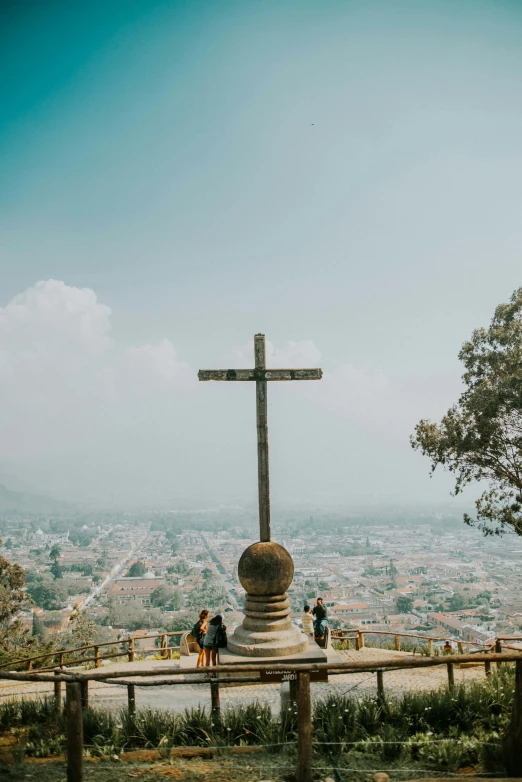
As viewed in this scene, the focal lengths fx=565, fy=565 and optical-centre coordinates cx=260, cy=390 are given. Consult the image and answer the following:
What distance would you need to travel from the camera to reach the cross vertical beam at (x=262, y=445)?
30.0ft

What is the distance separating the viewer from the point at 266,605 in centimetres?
843

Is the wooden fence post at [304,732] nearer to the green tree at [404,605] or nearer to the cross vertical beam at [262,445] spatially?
the cross vertical beam at [262,445]

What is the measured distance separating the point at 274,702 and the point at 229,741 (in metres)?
2.80

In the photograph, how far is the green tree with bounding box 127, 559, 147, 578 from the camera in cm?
6093

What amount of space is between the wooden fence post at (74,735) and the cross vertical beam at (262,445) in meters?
4.74

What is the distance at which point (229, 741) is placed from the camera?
19.1 ft

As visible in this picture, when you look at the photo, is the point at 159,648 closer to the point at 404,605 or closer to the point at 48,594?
the point at 404,605

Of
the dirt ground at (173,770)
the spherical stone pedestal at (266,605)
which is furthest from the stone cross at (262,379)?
the dirt ground at (173,770)

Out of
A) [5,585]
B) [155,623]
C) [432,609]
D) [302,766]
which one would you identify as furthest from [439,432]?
[155,623]

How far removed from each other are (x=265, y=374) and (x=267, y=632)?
13.3ft

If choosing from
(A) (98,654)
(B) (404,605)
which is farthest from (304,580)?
(A) (98,654)

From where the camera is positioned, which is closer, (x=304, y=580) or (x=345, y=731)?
(x=345, y=731)

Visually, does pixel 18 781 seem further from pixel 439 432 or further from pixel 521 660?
pixel 439 432

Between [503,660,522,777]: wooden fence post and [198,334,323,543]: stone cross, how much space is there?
191 inches
